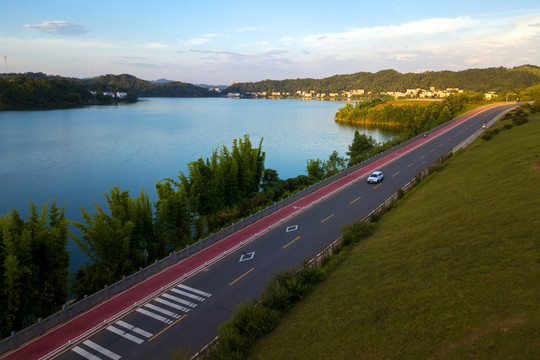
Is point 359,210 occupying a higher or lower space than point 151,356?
higher

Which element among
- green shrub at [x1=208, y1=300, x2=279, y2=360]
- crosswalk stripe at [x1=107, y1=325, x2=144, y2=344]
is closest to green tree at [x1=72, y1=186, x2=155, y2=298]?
crosswalk stripe at [x1=107, y1=325, x2=144, y2=344]

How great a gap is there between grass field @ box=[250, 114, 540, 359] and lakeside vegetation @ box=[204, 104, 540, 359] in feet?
0.14

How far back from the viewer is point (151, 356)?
15.7m

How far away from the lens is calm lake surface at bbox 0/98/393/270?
53938 mm

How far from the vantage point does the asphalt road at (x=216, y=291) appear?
16.6m

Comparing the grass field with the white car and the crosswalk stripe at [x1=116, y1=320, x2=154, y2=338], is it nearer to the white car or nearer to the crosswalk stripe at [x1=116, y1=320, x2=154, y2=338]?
the crosswalk stripe at [x1=116, y1=320, x2=154, y2=338]

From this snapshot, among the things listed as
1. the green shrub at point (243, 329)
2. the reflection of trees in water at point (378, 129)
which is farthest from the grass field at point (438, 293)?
the reflection of trees in water at point (378, 129)

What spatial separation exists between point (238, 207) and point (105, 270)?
1768 centimetres

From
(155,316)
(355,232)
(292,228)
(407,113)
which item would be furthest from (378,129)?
(155,316)

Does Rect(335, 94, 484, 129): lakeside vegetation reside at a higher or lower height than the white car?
higher

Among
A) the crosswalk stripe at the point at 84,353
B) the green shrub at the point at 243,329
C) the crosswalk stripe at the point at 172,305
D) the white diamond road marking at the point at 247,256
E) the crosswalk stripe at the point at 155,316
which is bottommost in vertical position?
the crosswalk stripe at the point at 84,353

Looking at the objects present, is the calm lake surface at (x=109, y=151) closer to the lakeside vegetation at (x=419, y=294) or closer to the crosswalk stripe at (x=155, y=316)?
the crosswalk stripe at (x=155, y=316)

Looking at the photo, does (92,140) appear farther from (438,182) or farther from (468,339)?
(468,339)

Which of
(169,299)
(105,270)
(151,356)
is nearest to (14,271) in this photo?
(105,270)
